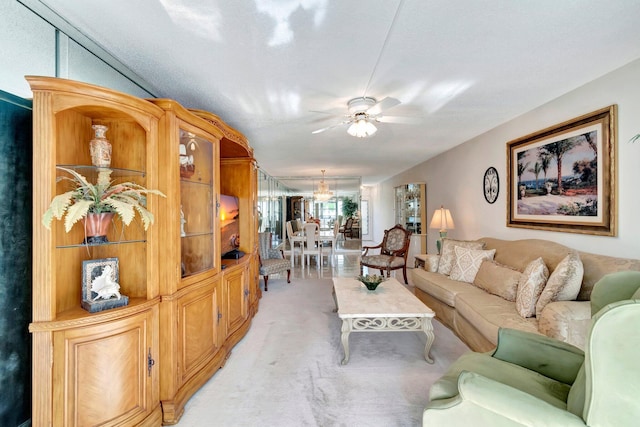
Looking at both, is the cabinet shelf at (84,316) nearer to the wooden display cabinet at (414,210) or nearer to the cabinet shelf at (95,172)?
the cabinet shelf at (95,172)

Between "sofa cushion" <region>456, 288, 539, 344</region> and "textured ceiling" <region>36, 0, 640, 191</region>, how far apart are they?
6.76 feet

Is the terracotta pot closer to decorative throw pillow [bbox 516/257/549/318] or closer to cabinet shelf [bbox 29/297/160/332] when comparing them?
cabinet shelf [bbox 29/297/160/332]

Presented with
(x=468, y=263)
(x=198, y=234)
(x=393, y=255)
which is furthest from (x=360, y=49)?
(x=393, y=255)

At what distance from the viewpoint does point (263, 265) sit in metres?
4.82

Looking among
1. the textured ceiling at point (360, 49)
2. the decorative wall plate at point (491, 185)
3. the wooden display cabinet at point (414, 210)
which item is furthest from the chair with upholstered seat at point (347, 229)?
the textured ceiling at point (360, 49)

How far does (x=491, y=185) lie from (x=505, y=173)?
0.32m

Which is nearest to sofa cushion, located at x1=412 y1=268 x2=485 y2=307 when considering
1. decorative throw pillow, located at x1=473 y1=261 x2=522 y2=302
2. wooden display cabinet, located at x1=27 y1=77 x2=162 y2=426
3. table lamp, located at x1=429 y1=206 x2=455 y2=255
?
decorative throw pillow, located at x1=473 y1=261 x2=522 y2=302

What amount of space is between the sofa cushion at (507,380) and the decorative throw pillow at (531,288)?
912mm

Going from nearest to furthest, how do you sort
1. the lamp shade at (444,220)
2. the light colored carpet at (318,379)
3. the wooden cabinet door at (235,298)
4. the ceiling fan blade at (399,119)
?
1. the light colored carpet at (318,379)
2. the wooden cabinet door at (235,298)
3. the ceiling fan blade at (399,119)
4. the lamp shade at (444,220)

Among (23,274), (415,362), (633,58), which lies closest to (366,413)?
(415,362)

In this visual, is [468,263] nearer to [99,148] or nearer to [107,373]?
[107,373]

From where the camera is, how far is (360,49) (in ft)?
6.15

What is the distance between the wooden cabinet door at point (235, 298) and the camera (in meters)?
2.60

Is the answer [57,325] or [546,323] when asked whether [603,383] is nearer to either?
[546,323]
